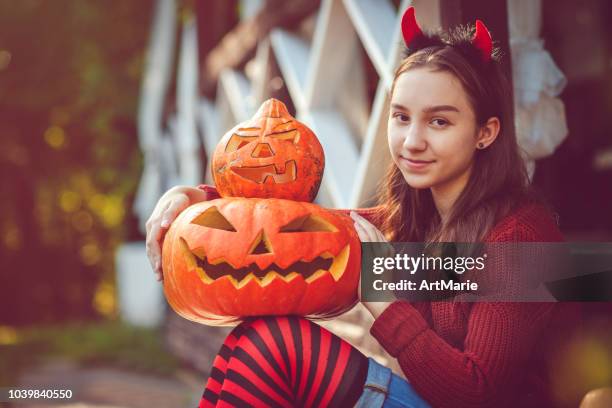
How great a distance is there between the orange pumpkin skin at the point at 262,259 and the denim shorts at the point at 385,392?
15cm

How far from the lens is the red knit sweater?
3.64 feet

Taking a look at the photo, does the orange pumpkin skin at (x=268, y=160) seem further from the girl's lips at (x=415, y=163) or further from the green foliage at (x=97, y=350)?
the green foliage at (x=97, y=350)

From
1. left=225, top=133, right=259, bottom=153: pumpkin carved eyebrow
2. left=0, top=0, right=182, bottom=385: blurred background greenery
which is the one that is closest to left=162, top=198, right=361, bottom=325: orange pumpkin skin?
left=225, top=133, right=259, bottom=153: pumpkin carved eyebrow

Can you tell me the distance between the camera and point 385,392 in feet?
3.78

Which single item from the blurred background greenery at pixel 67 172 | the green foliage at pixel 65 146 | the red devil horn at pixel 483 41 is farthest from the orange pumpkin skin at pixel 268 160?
the green foliage at pixel 65 146

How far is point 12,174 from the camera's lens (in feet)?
23.9

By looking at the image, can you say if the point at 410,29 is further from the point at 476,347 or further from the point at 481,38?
the point at 476,347

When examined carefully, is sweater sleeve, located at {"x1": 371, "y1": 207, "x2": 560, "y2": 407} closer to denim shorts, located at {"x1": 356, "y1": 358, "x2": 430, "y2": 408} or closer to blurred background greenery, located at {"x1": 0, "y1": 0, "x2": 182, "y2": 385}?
denim shorts, located at {"x1": 356, "y1": 358, "x2": 430, "y2": 408}

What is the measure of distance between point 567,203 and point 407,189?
1.52 m

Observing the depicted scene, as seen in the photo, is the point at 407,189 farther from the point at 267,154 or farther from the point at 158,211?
the point at 158,211

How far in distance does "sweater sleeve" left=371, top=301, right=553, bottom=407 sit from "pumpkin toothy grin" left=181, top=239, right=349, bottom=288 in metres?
0.13

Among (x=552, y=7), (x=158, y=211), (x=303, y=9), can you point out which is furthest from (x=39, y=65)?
(x=158, y=211)

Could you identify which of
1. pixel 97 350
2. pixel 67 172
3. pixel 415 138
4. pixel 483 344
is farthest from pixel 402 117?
pixel 67 172

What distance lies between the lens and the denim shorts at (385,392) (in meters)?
1.15
